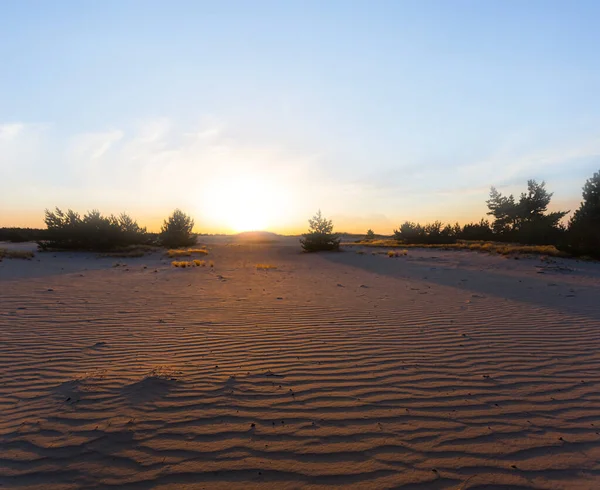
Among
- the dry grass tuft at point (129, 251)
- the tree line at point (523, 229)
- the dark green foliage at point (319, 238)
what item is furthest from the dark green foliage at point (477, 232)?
the dry grass tuft at point (129, 251)

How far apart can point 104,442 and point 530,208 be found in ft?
126

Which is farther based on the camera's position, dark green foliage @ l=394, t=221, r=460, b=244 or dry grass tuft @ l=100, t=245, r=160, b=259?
dark green foliage @ l=394, t=221, r=460, b=244

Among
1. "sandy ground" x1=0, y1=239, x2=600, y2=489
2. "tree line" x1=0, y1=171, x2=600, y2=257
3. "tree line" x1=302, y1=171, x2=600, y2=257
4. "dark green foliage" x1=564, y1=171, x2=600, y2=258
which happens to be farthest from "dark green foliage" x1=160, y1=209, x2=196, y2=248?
"dark green foliage" x1=564, y1=171, x2=600, y2=258

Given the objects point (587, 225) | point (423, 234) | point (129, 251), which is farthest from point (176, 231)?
point (587, 225)

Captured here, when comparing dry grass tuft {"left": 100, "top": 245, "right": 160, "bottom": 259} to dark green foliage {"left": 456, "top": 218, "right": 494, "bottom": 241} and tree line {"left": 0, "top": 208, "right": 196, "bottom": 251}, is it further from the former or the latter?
dark green foliage {"left": 456, "top": 218, "right": 494, "bottom": 241}

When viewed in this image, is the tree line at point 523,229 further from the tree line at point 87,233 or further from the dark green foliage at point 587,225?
the tree line at point 87,233

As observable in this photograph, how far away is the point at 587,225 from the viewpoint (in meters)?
21.4

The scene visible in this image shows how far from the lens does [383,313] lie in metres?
6.84

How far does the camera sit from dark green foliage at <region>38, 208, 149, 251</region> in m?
18.6

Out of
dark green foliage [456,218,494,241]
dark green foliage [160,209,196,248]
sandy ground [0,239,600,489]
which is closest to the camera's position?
sandy ground [0,239,600,489]

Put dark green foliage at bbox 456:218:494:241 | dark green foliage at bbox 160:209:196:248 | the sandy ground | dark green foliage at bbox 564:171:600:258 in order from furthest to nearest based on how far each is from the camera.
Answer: dark green foliage at bbox 456:218:494:241 < dark green foliage at bbox 160:209:196:248 < dark green foliage at bbox 564:171:600:258 < the sandy ground

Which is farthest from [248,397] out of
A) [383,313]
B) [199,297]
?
[199,297]

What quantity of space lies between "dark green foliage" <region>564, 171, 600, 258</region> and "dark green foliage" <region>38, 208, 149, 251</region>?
2142cm

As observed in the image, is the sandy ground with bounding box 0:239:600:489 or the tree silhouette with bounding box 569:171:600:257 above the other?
the tree silhouette with bounding box 569:171:600:257
